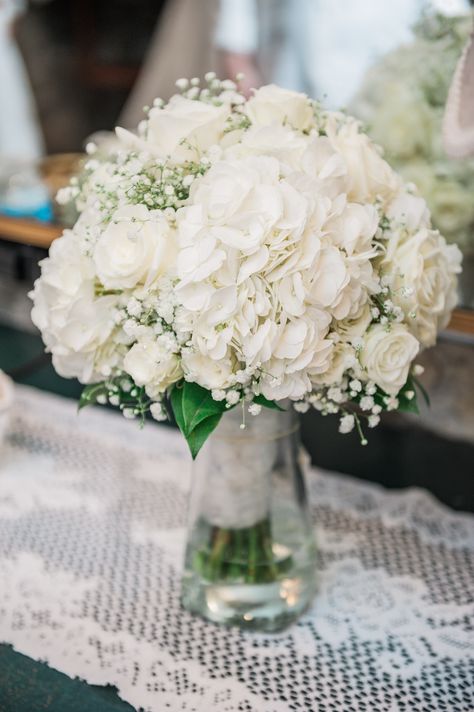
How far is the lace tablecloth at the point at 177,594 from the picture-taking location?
77 cm

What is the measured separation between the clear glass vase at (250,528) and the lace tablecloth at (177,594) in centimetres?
3

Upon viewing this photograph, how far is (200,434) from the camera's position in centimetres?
69

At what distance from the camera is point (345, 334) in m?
0.70

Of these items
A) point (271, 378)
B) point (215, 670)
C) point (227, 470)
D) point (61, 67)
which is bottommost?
point (61, 67)

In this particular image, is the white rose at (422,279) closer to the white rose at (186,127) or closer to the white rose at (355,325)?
the white rose at (355,325)

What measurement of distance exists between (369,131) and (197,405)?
428mm

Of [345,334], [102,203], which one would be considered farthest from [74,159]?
[345,334]

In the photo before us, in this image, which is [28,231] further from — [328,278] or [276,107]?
[328,278]

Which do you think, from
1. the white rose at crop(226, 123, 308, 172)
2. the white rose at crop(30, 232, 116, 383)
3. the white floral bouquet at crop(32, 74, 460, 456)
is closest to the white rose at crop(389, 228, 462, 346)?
the white floral bouquet at crop(32, 74, 460, 456)

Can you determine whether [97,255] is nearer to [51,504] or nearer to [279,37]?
[51,504]

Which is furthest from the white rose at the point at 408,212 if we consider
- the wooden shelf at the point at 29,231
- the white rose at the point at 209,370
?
the wooden shelf at the point at 29,231

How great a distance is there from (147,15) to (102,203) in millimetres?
2843

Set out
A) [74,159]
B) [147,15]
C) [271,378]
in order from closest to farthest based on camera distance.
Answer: [271,378], [74,159], [147,15]

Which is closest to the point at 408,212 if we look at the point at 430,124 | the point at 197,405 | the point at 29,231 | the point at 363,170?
the point at 363,170
